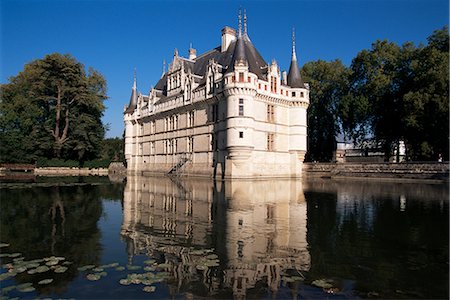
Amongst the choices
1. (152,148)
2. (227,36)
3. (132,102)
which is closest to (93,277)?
(227,36)

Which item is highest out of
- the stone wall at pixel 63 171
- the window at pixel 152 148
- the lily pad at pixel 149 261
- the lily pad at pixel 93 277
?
the window at pixel 152 148

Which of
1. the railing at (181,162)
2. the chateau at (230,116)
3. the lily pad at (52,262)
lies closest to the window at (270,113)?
the chateau at (230,116)

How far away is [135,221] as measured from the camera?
10.8 m

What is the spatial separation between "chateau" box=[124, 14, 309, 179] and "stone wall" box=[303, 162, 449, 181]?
4.21 m

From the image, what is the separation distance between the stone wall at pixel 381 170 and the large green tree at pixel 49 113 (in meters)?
31.8

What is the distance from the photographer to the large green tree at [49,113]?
46.9m

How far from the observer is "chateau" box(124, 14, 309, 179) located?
31.1 metres

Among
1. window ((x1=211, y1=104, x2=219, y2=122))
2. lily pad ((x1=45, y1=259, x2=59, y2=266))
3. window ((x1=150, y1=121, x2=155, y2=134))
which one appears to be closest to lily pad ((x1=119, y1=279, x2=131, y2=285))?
lily pad ((x1=45, y1=259, x2=59, y2=266))

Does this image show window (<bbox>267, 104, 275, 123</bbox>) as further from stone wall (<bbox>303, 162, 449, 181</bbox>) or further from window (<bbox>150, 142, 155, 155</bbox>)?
window (<bbox>150, 142, 155, 155</bbox>)

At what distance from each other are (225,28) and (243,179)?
1891 centimetres

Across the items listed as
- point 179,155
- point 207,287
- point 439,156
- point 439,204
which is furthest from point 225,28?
point 207,287

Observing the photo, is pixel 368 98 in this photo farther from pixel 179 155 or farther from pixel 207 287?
pixel 207 287

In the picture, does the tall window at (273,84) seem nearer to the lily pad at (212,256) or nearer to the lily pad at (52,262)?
the lily pad at (212,256)

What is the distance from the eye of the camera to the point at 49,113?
50.6 metres
